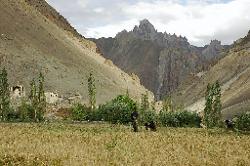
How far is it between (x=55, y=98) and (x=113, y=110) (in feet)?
170

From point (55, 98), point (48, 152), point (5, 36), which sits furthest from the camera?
point (5, 36)

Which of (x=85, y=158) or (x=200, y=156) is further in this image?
(x=200, y=156)

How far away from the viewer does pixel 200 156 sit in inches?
961

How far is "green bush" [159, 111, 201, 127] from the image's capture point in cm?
10494

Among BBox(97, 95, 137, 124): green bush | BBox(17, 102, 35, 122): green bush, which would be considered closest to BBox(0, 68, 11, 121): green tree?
BBox(17, 102, 35, 122): green bush

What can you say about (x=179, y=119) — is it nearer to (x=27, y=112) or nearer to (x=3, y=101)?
(x=27, y=112)

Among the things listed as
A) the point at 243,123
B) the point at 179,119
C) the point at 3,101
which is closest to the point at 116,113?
the point at 179,119

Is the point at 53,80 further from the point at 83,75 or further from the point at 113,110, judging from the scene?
the point at 113,110

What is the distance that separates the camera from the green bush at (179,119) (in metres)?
105

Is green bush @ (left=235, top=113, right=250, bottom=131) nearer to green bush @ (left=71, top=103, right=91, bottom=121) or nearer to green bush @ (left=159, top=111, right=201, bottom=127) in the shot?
green bush @ (left=159, top=111, right=201, bottom=127)

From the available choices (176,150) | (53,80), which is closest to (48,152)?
(176,150)

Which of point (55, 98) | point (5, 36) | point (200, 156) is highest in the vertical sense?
point (5, 36)

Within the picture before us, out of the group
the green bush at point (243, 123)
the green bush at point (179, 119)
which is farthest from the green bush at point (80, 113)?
the green bush at point (243, 123)

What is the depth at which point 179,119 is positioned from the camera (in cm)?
10794
